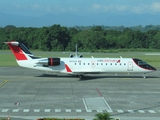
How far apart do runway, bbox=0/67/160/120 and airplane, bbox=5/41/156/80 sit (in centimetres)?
124

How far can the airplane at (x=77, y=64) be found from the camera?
4344 cm

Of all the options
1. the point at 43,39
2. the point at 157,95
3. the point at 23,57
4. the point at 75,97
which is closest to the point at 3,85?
the point at 23,57

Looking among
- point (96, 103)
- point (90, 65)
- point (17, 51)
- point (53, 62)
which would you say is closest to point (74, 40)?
point (17, 51)

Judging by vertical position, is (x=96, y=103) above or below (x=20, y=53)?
below

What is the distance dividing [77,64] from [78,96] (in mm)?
12207

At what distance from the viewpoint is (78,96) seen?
31.9m

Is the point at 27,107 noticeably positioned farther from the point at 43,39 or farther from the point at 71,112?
the point at 43,39

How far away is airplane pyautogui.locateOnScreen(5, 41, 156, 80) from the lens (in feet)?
143

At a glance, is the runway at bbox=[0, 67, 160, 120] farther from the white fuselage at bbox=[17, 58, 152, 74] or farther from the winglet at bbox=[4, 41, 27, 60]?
the winglet at bbox=[4, 41, 27, 60]

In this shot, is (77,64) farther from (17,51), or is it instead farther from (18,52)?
(17,51)

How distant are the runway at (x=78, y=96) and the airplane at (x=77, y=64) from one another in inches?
48.8

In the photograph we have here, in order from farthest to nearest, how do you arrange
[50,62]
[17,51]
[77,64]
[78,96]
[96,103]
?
[17,51] < [77,64] < [50,62] < [78,96] < [96,103]

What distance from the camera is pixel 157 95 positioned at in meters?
32.9

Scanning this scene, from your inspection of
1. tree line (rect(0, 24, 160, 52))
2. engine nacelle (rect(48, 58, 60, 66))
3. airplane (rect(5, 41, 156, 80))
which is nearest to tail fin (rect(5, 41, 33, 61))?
airplane (rect(5, 41, 156, 80))
